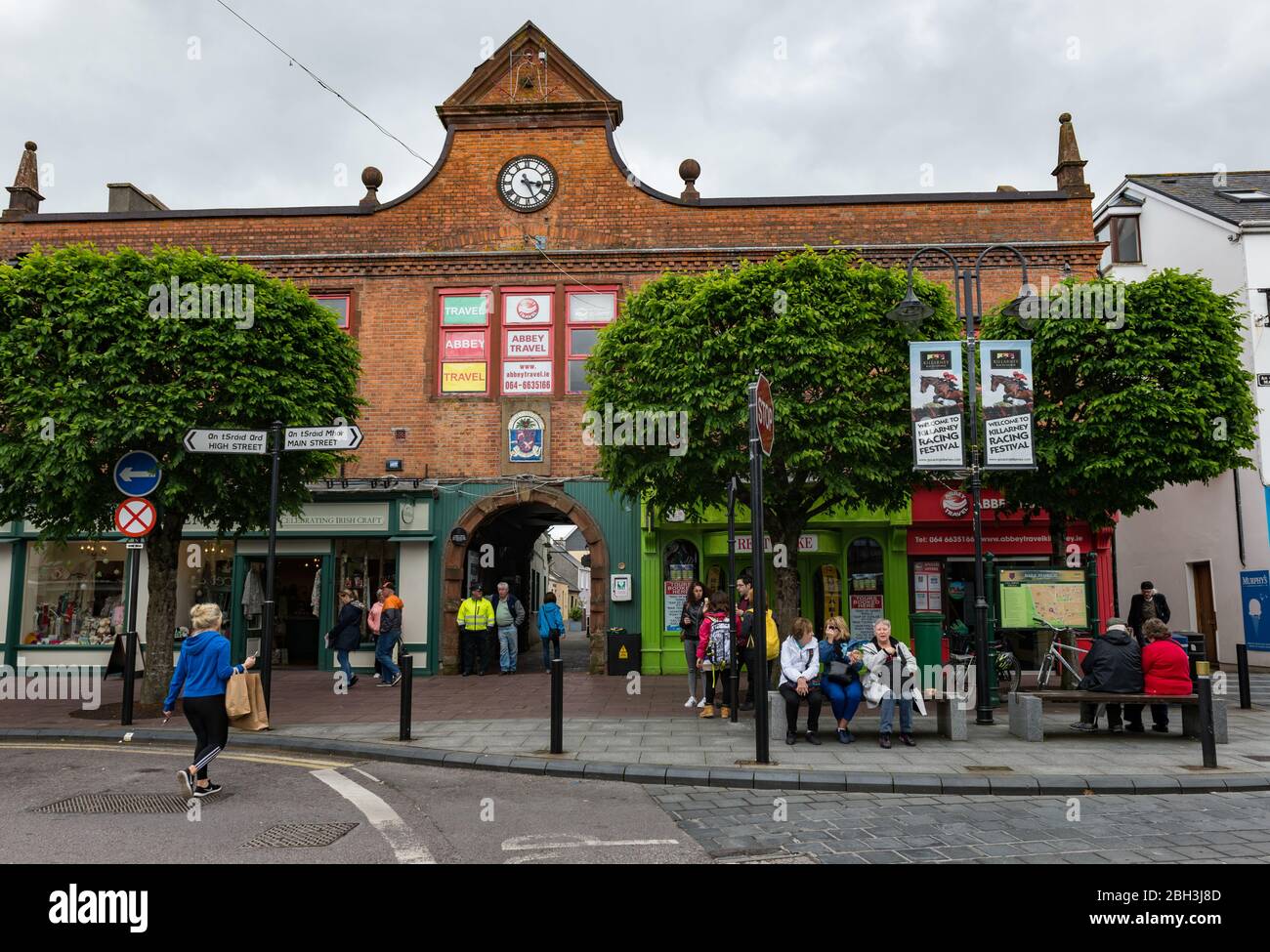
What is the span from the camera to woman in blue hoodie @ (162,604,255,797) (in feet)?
24.3

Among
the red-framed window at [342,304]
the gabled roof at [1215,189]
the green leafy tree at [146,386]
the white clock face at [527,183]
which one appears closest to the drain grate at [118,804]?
the green leafy tree at [146,386]

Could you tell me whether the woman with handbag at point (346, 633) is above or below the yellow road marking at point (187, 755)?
above

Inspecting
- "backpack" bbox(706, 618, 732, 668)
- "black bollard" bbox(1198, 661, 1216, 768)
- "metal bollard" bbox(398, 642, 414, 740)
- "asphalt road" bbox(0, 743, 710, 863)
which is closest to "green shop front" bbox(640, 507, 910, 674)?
"backpack" bbox(706, 618, 732, 668)

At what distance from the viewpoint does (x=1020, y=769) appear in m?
8.43

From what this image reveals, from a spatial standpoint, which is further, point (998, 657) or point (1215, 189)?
point (1215, 189)

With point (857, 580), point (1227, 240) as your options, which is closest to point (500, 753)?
point (857, 580)

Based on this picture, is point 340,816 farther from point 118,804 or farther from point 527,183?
point 527,183

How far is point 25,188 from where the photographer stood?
19.3 meters

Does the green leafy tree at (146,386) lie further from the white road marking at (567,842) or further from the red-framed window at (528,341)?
the white road marking at (567,842)

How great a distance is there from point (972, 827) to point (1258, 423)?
56.6 ft

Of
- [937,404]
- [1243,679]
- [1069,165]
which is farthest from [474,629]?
[1069,165]

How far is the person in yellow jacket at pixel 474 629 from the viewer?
17203 mm

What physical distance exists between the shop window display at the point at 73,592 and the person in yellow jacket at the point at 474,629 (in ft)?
23.1

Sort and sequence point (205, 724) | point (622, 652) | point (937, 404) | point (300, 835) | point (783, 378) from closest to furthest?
1. point (300, 835)
2. point (205, 724)
3. point (937, 404)
4. point (783, 378)
5. point (622, 652)
